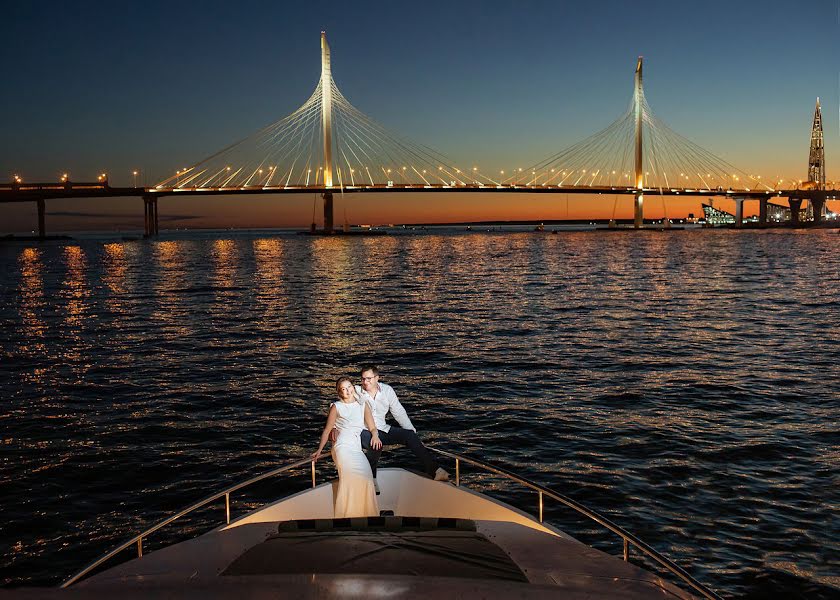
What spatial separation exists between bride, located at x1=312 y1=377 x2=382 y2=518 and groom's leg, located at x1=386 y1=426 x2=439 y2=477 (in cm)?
40

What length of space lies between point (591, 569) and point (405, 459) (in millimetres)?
6414

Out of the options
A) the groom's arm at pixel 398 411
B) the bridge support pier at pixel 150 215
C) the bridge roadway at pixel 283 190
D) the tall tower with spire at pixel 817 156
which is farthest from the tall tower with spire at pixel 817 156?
the groom's arm at pixel 398 411

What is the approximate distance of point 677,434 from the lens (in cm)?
1048

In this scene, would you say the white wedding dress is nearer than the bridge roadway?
Yes

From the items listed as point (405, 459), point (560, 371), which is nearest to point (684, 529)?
point (405, 459)

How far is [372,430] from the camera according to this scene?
267 inches

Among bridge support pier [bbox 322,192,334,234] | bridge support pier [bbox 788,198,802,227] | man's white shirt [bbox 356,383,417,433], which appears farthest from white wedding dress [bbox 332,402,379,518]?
bridge support pier [bbox 788,198,802,227]

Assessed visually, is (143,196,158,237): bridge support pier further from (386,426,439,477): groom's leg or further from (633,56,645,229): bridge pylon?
(386,426,439,477): groom's leg

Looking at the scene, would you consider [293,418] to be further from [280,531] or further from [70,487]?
[280,531]

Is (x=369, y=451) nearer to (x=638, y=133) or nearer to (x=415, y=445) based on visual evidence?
(x=415, y=445)

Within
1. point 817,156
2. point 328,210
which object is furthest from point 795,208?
point 328,210

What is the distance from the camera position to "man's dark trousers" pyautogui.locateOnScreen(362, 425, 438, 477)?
664cm

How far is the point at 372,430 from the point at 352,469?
100cm

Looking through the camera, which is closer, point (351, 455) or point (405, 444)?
point (351, 455)
